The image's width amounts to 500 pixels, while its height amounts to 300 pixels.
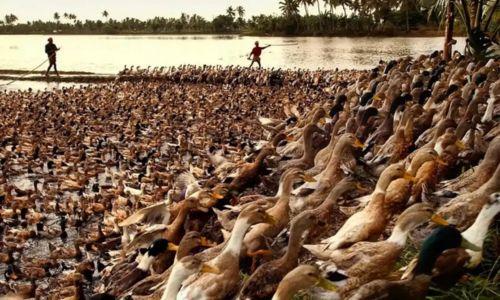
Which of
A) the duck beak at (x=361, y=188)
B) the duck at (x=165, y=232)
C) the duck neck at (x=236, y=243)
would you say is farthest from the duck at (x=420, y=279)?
the duck at (x=165, y=232)

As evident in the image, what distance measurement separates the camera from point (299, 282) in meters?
4.32

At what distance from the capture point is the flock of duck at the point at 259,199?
4.97 meters

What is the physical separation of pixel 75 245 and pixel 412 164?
14.6 feet

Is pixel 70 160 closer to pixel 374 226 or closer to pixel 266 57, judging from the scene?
pixel 374 226

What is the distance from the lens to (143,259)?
6.32 m

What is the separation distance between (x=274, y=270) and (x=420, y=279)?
131cm

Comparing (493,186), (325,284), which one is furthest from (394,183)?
(325,284)

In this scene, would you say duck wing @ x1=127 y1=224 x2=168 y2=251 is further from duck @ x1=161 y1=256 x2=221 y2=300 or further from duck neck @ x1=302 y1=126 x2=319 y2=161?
duck neck @ x1=302 y1=126 x2=319 y2=161

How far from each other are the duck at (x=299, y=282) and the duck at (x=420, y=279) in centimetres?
26

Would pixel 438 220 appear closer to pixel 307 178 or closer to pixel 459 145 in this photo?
pixel 307 178

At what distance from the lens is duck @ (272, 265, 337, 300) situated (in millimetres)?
4301

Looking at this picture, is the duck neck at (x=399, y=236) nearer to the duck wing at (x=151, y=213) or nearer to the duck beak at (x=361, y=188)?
the duck beak at (x=361, y=188)

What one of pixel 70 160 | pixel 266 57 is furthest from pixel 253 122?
pixel 266 57

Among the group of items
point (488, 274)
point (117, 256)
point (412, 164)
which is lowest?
point (117, 256)
